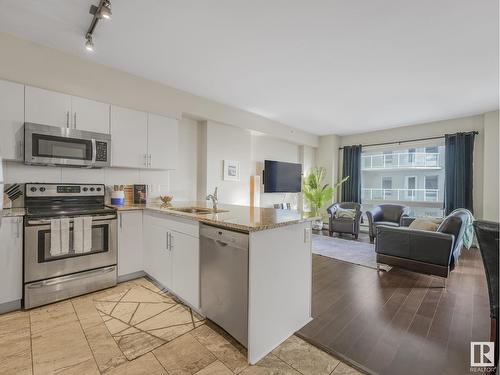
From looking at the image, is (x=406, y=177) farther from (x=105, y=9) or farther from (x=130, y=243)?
(x=105, y=9)

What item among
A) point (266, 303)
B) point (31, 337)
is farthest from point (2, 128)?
point (266, 303)

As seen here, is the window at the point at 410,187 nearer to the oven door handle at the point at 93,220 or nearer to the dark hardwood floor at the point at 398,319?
the dark hardwood floor at the point at 398,319

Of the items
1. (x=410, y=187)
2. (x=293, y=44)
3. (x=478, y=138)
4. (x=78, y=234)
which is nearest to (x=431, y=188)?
(x=410, y=187)

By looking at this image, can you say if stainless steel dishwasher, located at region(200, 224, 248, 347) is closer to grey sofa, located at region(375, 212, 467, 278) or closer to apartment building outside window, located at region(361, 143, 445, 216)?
grey sofa, located at region(375, 212, 467, 278)

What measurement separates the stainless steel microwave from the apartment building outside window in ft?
20.0

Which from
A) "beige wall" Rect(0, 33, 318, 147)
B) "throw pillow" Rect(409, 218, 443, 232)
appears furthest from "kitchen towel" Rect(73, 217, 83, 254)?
"throw pillow" Rect(409, 218, 443, 232)

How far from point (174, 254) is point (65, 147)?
1701 mm

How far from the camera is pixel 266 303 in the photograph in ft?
5.62

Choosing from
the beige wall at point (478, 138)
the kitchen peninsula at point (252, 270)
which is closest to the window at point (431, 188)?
the beige wall at point (478, 138)

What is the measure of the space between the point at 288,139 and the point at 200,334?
192 inches

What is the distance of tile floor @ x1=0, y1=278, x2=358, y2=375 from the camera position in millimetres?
1562

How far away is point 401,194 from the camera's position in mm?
6047

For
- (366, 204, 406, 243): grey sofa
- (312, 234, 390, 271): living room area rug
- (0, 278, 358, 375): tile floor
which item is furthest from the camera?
(366, 204, 406, 243): grey sofa

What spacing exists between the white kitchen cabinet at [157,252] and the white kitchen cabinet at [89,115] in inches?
47.9
